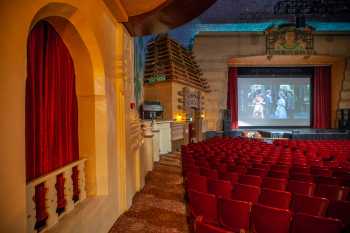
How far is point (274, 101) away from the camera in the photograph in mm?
17641

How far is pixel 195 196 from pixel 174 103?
9051 mm

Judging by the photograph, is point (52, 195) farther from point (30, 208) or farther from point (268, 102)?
point (268, 102)

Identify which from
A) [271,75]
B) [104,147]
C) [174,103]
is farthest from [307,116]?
[104,147]

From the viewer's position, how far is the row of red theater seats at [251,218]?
→ 1943 mm

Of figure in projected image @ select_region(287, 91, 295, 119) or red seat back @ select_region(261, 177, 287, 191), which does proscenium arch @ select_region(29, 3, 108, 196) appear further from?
figure in projected image @ select_region(287, 91, 295, 119)

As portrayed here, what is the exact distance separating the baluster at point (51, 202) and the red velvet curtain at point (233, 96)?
16.0 m

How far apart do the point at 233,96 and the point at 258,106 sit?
1690 mm

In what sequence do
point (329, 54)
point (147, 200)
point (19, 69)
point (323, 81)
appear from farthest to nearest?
point (323, 81) < point (329, 54) < point (147, 200) < point (19, 69)

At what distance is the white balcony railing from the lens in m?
2.05

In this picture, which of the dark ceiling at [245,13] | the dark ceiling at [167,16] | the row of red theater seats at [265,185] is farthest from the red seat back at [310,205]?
the dark ceiling at [245,13]

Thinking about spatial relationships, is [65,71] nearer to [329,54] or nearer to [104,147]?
[104,147]

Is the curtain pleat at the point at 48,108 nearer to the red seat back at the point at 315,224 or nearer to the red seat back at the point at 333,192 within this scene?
the red seat back at the point at 315,224

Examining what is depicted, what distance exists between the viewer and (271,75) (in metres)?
17.9

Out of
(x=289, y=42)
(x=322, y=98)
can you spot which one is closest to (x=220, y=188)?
(x=289, y=42)
